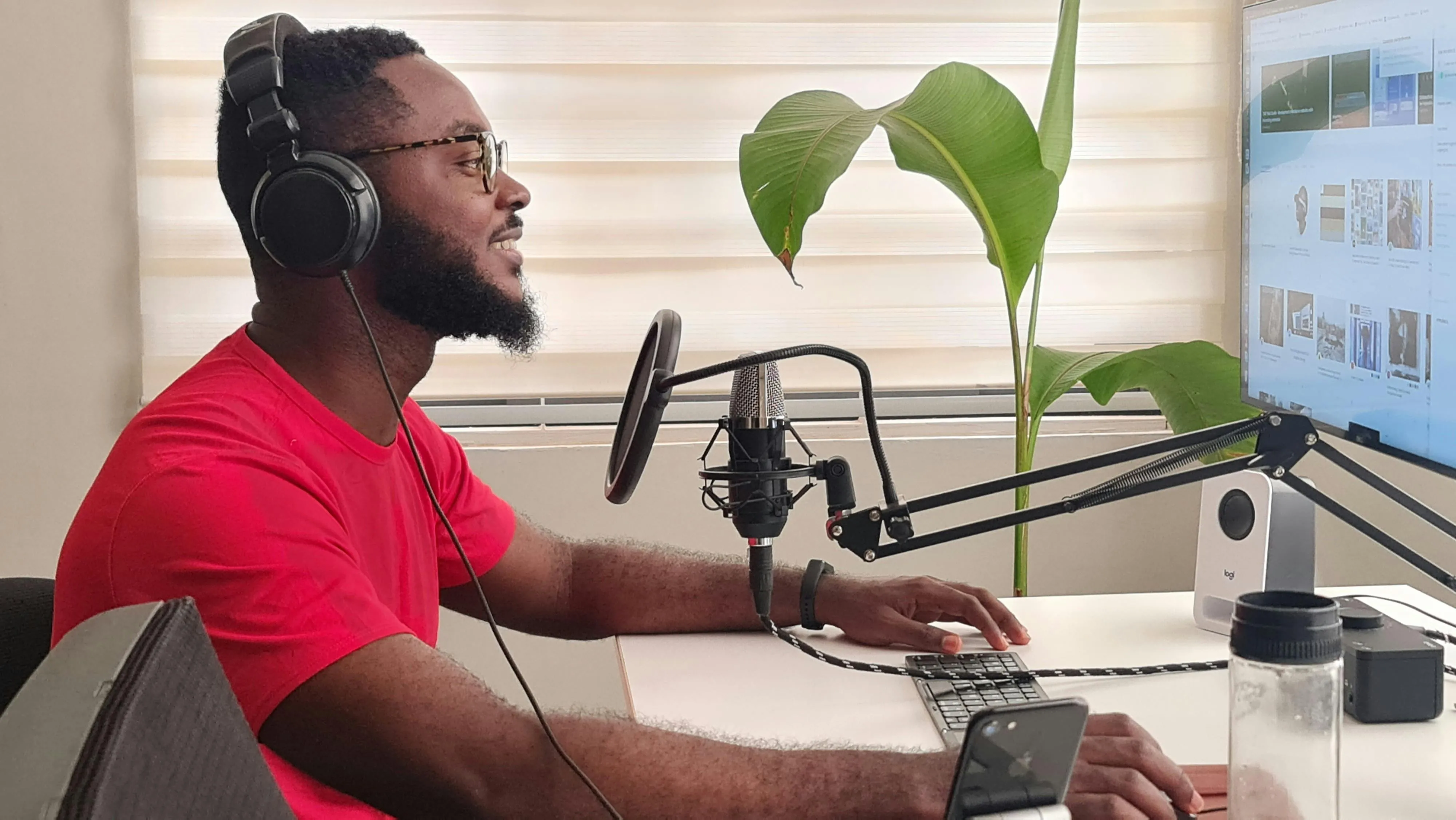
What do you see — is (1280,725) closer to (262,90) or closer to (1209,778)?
(1209,778)

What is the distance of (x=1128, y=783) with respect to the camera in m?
0.95

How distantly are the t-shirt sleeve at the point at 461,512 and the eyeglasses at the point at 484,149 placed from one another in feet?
1.03

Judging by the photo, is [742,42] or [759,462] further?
[742,42]

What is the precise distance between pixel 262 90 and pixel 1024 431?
1203 millimetres

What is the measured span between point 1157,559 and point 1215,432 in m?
1.42

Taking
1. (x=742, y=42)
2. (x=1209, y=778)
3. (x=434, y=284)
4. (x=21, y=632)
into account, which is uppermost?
(x=742, y=42)

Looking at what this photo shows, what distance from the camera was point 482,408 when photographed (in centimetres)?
222

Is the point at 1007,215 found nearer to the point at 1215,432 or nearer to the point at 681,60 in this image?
the point at 681,60

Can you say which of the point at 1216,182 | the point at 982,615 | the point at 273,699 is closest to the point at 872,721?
the point at 982,615

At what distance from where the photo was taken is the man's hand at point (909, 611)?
136cm

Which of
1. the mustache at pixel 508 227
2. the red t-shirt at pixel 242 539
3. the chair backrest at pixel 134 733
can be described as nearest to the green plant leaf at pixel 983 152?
the mustache at pixel 508 227

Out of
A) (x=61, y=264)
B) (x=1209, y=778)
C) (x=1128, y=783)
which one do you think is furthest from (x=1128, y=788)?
(x=61, y=264)

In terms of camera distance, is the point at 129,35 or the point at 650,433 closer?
the point at 650,433

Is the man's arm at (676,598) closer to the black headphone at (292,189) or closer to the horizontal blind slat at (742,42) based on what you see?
the black headphone at (292,189)
